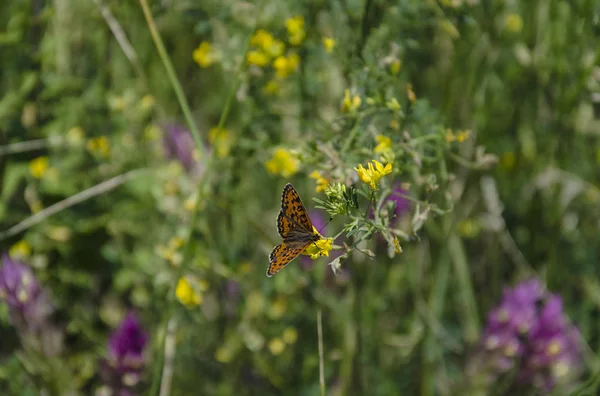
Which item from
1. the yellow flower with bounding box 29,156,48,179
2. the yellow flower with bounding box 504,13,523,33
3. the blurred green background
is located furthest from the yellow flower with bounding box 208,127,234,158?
the yellow flower with bounding box 504,13,523,33

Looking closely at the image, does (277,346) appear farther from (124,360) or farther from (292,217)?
(292,217)

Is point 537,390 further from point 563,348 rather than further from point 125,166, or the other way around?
point 125,166

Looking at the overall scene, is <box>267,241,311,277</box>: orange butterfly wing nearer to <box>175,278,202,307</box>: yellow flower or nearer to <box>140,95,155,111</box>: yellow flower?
<box>175,278,202,307</box>: yellow flower

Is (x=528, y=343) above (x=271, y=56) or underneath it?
underneath

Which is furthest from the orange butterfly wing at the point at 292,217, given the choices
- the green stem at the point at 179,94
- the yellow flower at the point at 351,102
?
the green stem at the point at 179,94

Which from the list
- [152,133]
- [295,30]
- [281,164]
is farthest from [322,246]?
[152,133]

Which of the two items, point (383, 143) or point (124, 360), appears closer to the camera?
point (383, 143)

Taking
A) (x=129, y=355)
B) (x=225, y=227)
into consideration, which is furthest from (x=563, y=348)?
(x=129, y=355)
